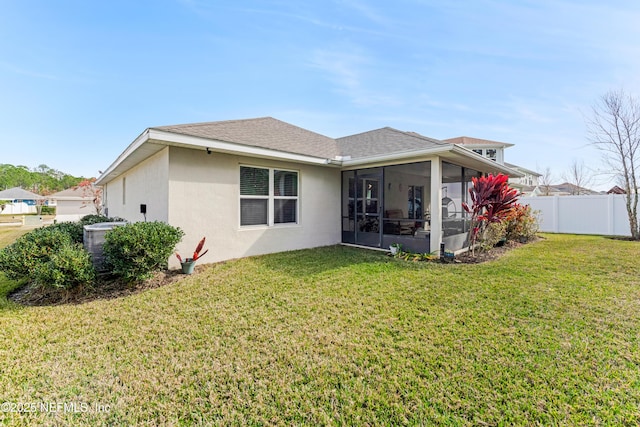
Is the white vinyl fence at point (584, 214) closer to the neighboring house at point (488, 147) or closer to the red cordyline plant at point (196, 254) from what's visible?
the neighboring house at point (488, 147)

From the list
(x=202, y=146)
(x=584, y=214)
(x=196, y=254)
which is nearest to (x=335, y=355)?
(x=196, y=254)

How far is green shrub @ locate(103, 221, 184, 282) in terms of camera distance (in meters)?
4.76

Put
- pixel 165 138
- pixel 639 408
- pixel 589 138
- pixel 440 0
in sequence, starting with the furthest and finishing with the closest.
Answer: pixel 589 138, pixel 440 0, pixel 165 138, pixel 639 408

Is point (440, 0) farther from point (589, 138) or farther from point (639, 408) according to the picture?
point (589, 138)

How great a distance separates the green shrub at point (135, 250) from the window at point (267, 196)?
2.61 metres

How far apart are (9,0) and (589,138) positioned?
2118 centimetres

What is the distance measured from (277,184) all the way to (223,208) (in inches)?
72.9

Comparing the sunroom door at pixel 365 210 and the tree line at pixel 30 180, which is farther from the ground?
the tree line at pixel 30 180

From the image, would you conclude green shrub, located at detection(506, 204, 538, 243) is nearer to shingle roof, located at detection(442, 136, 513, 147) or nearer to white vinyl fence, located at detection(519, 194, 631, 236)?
white vinyl fence, located at detection(519, 194, 631, 236)

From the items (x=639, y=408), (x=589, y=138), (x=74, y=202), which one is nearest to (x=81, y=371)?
(x=639, y=408)

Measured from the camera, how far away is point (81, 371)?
2.70m

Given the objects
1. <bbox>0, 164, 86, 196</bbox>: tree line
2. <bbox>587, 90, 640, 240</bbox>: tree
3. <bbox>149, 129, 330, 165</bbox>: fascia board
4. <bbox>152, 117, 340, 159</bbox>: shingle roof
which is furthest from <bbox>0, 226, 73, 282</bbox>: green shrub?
<bbox>0, 164, 86, 196</bbox>: tree line

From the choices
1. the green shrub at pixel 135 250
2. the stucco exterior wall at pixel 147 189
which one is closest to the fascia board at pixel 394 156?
the stucco exterior wall at pixel 147 189

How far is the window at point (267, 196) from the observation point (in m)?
7.46
